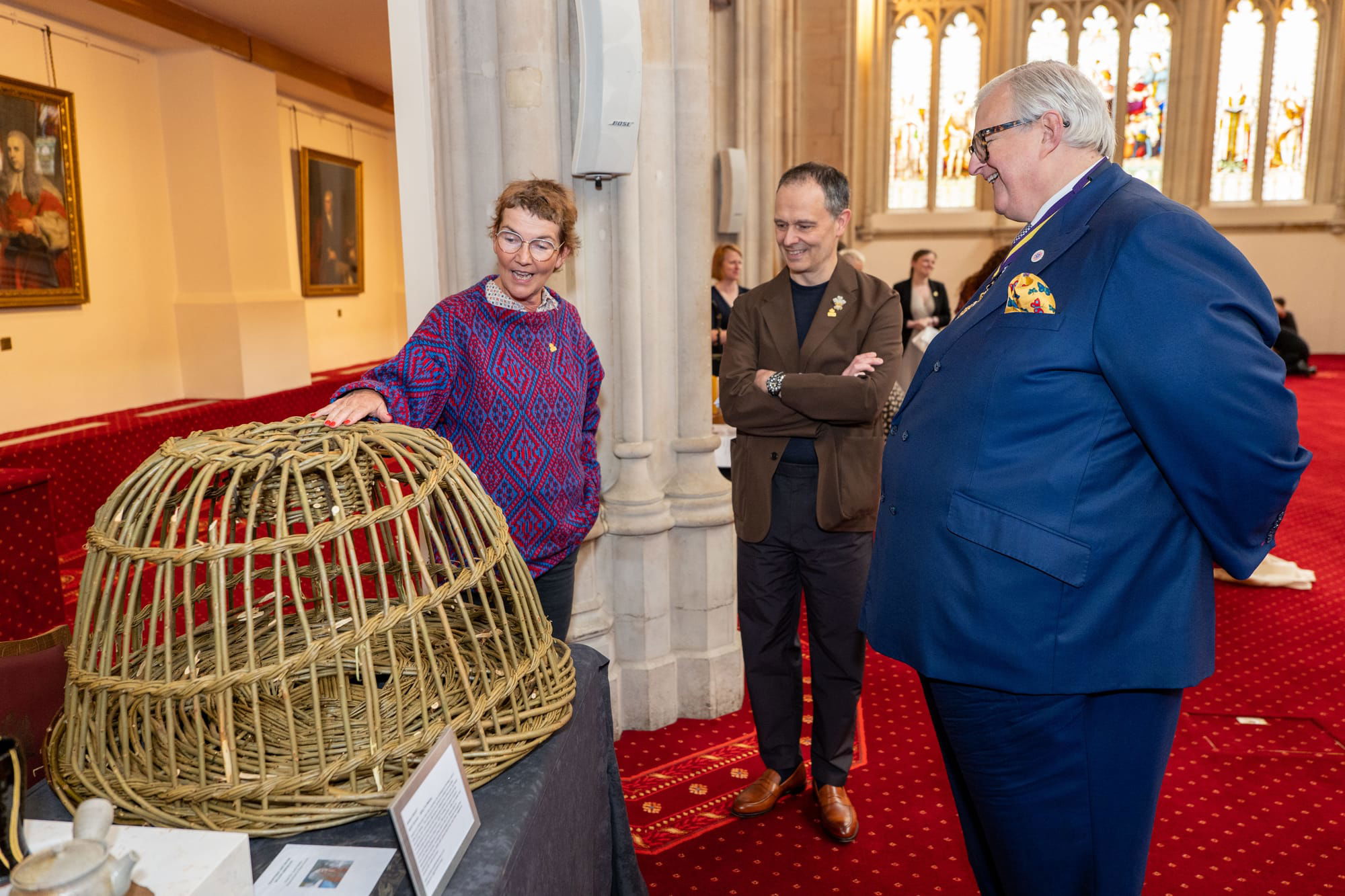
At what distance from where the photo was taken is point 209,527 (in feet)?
3.70

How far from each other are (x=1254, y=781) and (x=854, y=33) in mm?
11767

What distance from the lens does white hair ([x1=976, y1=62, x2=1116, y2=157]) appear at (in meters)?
1.65

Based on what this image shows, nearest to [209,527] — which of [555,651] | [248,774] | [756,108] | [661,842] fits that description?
[248,774]

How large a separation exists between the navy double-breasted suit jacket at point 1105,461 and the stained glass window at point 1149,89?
16721mm

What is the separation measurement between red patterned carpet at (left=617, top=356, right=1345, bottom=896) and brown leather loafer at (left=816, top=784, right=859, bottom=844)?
32mm

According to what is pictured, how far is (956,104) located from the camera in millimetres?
16469

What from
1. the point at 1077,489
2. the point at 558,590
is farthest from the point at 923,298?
the point at 1077,489

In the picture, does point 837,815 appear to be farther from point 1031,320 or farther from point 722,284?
point 722,284

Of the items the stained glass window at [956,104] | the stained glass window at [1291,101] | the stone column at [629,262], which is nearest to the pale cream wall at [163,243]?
the stone column at [629,262]

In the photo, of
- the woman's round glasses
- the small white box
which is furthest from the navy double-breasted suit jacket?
the small white box

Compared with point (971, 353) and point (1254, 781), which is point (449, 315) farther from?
point (1254, 781)

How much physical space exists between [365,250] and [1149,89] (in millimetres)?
13209

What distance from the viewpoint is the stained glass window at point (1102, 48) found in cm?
1617

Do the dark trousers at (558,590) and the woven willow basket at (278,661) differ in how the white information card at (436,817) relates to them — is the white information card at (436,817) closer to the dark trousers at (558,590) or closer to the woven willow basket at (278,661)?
the woven willow basket at (278,661)
